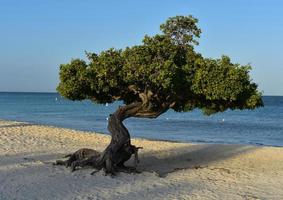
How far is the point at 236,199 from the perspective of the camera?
11039 mm

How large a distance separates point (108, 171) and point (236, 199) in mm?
3531

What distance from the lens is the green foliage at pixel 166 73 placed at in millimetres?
12742

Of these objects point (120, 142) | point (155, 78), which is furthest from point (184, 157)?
point (155, 78)

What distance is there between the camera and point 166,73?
12391 millimetres

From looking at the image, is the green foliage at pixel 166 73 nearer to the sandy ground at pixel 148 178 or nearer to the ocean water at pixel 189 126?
the sandy ground at pixel 148 178

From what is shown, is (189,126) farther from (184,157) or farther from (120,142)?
(120,142)

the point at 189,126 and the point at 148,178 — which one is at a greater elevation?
the point at 148,178

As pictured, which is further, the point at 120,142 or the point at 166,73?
the point at 120,142

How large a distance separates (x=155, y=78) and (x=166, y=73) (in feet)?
1.01

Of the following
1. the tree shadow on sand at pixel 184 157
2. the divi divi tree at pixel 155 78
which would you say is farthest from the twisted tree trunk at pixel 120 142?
the tree shadow on sand at pixel 184 157

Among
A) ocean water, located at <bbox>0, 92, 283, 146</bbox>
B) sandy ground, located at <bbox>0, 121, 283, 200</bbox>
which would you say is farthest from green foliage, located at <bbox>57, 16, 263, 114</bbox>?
ocean water, located at <bbox>0, 92, 283, 146</bbox>

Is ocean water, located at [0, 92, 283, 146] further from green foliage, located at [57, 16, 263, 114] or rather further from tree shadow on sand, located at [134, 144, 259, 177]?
green foliage, located at [57, 16, 263, 114]

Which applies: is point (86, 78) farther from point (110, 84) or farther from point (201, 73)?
point (201, 73)

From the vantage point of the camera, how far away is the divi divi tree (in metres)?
12.8
